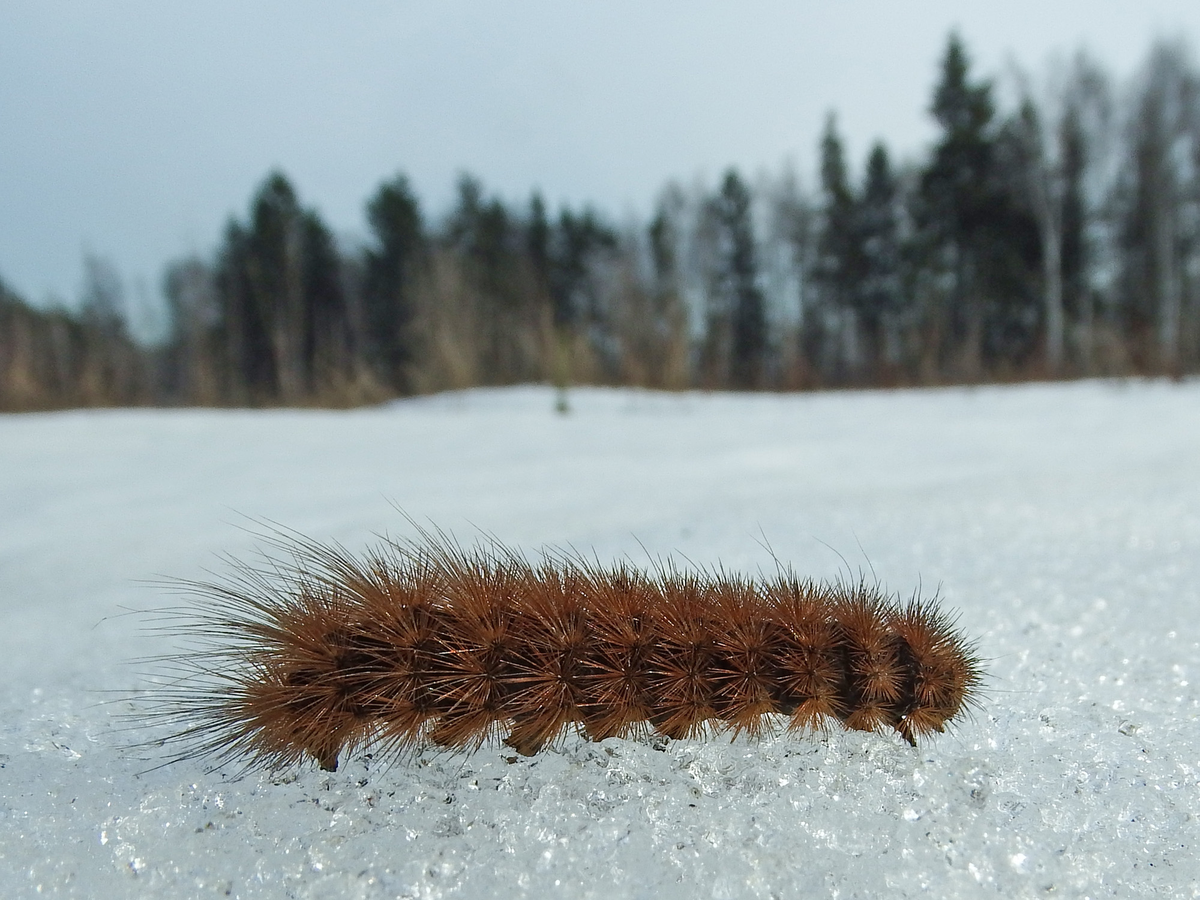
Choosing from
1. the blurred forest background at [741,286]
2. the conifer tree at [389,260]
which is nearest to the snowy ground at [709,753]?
the blurred forest background at [741,286]

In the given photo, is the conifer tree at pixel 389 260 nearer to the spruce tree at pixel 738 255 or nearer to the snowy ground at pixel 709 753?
the spruce tree at pixel 738 255

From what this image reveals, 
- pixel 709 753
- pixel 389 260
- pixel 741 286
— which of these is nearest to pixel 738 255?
pixel 741 286

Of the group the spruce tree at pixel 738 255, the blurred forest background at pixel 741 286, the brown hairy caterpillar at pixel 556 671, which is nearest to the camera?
the brown hairy caterpillar at pixel 556 671

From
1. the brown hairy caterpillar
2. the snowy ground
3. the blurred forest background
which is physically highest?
the blurred forest background

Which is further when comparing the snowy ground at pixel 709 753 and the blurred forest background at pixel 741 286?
the blurred forest background at pixel 741 286

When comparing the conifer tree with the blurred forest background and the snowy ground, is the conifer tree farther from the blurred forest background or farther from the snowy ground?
the snowy ground

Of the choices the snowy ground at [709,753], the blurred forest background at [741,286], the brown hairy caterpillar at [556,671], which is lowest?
the snowy ground at [709,753]

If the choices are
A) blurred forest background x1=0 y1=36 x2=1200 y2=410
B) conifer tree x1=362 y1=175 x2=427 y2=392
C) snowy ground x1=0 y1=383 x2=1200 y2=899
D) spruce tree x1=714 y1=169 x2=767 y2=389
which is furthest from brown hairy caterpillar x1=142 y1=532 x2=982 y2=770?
spruce tree x1=714 y1=169 x2=767 y2=389
